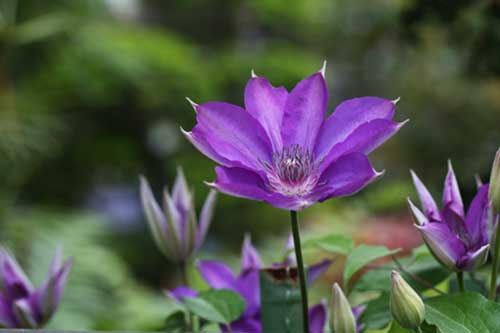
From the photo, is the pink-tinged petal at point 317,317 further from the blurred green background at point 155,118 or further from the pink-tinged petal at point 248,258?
the blurred green background at point 155,118

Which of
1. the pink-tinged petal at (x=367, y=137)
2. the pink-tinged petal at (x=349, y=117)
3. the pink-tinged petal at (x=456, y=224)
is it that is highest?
the pink-tinged petal at (x=349, y=117)

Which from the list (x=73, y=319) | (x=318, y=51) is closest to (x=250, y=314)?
(x=73, y=319)

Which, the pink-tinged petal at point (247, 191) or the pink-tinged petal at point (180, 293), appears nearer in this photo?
the pink-tinged petal at point (247, 191)

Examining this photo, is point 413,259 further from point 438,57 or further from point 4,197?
point 438,57

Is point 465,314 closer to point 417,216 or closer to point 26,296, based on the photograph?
point 417,216

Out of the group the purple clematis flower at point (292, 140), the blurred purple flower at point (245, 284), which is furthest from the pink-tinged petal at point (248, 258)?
the purple clematis flower at point (292, 140)
